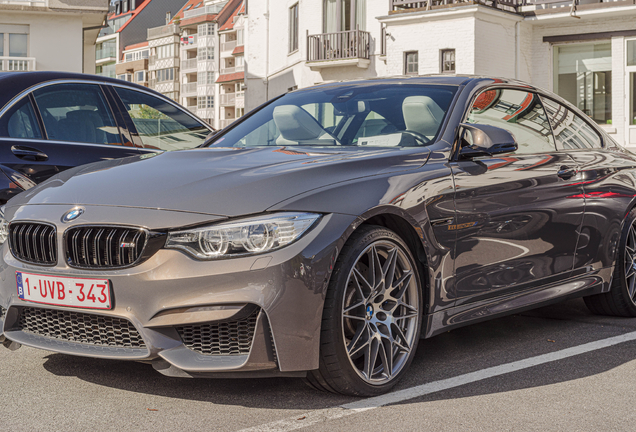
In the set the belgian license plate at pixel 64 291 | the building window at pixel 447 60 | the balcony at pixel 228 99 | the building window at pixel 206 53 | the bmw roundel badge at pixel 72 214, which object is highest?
the building window at pixel 206 53

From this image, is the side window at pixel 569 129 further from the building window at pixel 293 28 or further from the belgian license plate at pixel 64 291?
the building window at pixel 293 28

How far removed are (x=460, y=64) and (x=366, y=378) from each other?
22.4 metres

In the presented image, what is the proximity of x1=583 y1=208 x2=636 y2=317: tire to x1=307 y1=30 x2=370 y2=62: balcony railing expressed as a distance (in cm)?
2440

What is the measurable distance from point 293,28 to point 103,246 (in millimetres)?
31492

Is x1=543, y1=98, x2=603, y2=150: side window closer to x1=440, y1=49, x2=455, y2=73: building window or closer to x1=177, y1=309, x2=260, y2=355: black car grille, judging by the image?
x1=177, y1=309, x2=260, y2=355: black car grille

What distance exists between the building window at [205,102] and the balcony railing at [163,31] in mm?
8348

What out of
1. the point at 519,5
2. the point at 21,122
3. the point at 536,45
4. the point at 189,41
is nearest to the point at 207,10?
the point at 189,41

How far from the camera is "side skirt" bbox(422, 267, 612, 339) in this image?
13.2 feet

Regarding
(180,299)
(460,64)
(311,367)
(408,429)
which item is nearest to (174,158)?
(180,299)

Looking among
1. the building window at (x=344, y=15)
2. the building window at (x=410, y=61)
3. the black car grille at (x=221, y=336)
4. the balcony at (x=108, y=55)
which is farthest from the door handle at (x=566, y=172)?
the balcony at (x=108, y=55)

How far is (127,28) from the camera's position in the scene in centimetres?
10475

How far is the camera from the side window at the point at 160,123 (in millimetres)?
6043

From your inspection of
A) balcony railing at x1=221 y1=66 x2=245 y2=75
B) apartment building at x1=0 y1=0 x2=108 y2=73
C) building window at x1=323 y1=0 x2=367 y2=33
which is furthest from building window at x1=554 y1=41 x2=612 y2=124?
balcony railing at x1=221 y1=66 x2=245 y2=75

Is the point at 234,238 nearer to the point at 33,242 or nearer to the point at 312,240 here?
the point at 312,240
